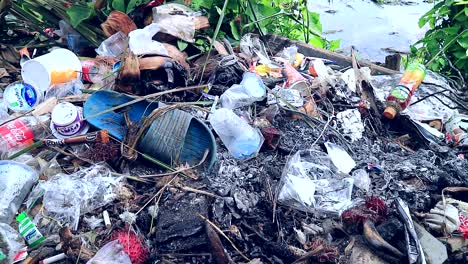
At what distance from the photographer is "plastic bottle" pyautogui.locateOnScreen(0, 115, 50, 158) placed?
261cm

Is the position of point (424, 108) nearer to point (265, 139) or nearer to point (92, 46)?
point (265, 139)

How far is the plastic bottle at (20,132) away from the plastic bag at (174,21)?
1.00 m

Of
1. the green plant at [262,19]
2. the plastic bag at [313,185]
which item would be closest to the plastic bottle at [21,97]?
the green plant at [262,19]

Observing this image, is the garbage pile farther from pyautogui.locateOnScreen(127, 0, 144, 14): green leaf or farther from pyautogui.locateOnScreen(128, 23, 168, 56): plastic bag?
pyautogui.locateOnScreen(127, 0, 144, 14): green leaf

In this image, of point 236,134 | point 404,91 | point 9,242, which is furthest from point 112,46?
point 404,91

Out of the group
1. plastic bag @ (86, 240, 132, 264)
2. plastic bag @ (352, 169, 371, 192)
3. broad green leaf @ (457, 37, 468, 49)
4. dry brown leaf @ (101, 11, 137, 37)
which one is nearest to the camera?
plastic bag @ (86, 240, 132, 264)

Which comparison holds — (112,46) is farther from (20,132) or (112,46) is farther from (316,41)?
(316,41)

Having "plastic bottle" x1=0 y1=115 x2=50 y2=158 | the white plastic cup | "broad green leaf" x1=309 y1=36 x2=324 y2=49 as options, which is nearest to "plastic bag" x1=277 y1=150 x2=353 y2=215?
"plastic bottle" x1=0 y1=115 x2=50 y2=158

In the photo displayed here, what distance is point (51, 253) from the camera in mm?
2150

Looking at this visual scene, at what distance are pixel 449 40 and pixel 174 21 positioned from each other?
2.28 meters

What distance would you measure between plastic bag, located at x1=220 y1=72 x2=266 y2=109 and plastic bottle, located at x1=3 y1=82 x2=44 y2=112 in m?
1.14

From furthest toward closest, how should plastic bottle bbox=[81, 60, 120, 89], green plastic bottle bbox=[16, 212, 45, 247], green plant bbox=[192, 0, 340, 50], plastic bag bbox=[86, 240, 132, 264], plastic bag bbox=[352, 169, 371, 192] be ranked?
green plant bbox=[192, 0, 340, 50] < plastic bottle bbox=[81, 60, 120, 89] < plastic bag bbox=[352, 169, 371, 192] < green plastic bottle bbox=[16, 212, 45, 247] < plastic bag bbox=[86, 240, 132, 264]

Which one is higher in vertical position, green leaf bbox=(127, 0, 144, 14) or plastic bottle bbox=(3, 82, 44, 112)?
green leaf bbox=(127, 0, 144, 14)

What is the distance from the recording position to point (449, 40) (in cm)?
395
